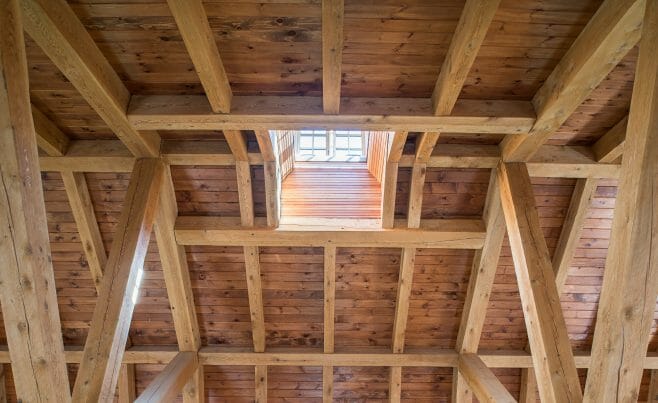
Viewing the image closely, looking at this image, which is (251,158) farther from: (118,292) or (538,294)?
(538,294)

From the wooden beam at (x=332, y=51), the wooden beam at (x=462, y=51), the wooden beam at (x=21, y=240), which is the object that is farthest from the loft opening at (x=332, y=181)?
the wooden beam at (x=21, y=240)

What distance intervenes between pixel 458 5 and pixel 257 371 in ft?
12.9

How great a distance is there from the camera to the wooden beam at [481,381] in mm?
3357

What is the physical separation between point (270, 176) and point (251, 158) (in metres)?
0.20

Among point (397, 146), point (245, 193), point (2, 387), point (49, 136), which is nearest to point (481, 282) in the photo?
point (397, 146)

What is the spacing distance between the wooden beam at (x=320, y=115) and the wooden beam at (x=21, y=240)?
1.08 meters

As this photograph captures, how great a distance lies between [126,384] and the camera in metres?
4.73

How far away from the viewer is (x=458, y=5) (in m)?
2.17

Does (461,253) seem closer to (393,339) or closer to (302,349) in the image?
(393,339)

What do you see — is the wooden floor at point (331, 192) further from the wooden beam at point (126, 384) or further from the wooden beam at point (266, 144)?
the wooden beam at point (126, 384)

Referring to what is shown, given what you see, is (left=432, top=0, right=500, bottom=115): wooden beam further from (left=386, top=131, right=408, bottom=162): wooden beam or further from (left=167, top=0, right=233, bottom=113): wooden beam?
(left=167, top=0, right=233, bottom=113): wooden beam

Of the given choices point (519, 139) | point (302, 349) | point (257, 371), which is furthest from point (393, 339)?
point (519, 139)

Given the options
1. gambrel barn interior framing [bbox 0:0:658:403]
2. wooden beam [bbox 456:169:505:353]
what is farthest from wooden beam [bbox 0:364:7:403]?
wooden beam [bbox 456:169:505:353]

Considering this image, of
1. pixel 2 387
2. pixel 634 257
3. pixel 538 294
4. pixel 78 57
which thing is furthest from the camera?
pixel 2 387
